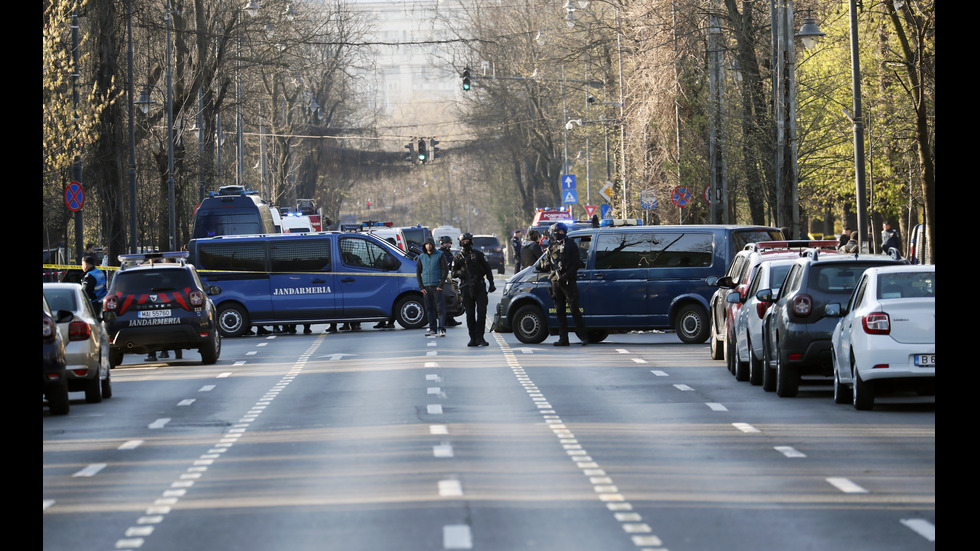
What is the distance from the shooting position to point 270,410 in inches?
664

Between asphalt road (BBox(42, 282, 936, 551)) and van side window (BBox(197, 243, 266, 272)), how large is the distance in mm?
11333

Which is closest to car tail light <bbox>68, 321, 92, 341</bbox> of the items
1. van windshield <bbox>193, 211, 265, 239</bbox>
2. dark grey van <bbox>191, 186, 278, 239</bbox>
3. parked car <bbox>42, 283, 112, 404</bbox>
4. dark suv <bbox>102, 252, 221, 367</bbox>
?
parked car <bbox>42, 283, 112, 404</bbox>

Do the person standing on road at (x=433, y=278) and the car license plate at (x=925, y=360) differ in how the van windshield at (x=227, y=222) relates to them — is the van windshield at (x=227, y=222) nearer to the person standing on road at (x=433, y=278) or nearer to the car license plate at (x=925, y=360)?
the person standing on road at (x=433, y=278)

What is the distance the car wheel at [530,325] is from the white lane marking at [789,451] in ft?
46.3

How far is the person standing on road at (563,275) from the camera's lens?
25641mm

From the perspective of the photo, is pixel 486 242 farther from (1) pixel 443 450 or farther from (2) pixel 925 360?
(1) pixel 443 450

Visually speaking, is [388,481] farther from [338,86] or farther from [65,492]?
[338,86]

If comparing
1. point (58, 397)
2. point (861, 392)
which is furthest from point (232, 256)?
point (861, 392)

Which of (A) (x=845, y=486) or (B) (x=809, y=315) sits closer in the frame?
(A) (x=845, y=486)

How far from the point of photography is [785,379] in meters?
17.5

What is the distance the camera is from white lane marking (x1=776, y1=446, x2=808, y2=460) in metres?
12.5

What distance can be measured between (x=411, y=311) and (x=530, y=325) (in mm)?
5644

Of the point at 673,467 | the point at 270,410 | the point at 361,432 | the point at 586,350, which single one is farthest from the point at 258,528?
the point at 586,350

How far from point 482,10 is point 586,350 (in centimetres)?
5690
